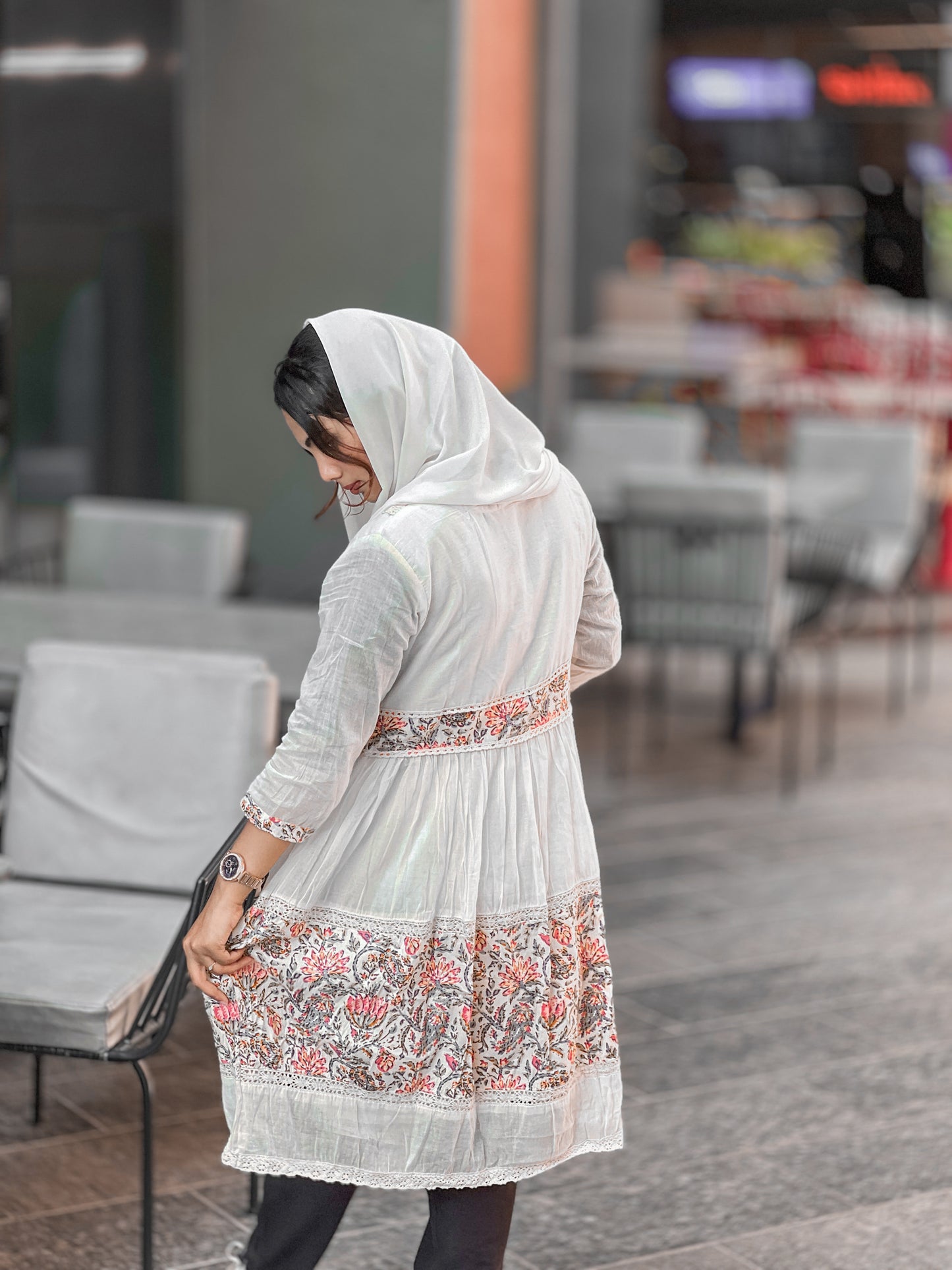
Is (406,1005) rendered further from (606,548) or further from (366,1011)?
(606,548)

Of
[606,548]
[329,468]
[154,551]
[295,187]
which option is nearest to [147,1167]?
[329,468]

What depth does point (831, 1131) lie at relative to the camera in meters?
3.13

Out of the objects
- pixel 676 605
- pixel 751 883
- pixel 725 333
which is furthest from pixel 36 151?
pixel 725 333

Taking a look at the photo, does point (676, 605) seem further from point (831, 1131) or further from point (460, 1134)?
point (460, 1134)

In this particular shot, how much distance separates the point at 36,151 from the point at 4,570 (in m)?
1.51

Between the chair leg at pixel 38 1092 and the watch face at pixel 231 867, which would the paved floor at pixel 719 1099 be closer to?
the chair leg at pixel 38 1092

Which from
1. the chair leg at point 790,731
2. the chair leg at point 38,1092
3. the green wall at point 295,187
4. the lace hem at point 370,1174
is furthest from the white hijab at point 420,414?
the green wall at point 295,187

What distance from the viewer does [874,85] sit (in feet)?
53.6

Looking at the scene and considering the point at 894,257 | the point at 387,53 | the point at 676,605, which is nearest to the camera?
the point at 676,605

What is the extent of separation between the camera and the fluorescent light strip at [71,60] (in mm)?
5246

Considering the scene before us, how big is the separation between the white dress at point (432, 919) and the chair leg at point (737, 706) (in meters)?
4.01

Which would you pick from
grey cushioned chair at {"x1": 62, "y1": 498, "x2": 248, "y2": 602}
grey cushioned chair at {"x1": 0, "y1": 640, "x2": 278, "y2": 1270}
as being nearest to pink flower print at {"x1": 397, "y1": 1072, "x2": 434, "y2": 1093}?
grey cushioned chair at {"x1": 0, "y1": 640, "x2": 278, "y2": 1270}

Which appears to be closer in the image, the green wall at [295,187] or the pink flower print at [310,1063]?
the pink flower print at [310,1063]

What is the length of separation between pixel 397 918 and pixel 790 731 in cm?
448
